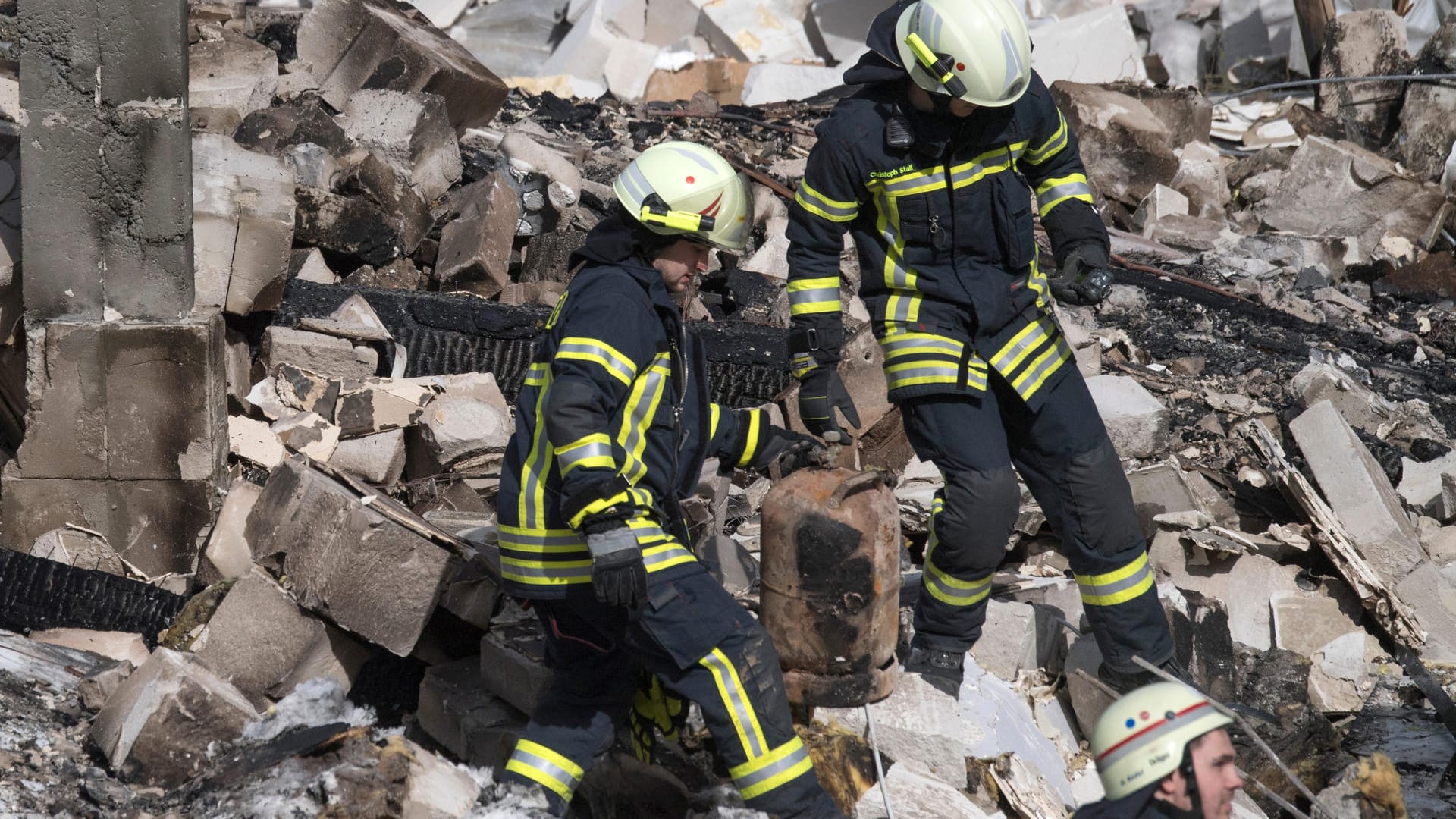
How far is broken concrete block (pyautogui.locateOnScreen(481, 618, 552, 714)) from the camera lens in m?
3.57

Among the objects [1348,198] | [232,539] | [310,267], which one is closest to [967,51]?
[232,539]

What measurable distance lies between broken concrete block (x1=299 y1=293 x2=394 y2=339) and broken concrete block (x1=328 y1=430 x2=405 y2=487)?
0.59m

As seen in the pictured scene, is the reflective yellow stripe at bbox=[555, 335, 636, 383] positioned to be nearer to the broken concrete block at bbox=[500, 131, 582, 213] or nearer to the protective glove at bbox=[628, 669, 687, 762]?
the protective glove at bbox=[628, 669, 687, 762]

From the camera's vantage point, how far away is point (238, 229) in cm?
481

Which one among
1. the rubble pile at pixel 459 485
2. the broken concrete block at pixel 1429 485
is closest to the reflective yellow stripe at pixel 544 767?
the rubble pile at pixel 459 485

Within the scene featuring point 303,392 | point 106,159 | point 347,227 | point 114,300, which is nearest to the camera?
point 106,159

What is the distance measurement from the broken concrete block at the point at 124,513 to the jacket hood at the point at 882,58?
105 inches

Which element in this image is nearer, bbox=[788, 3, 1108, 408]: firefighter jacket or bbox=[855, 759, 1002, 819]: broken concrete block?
bbox=[855, 759, 1002, 819]: broken concrete block

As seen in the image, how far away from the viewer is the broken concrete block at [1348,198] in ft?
29.0

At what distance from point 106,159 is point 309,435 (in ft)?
3.85

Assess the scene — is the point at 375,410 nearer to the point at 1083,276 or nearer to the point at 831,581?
the point at 831,581

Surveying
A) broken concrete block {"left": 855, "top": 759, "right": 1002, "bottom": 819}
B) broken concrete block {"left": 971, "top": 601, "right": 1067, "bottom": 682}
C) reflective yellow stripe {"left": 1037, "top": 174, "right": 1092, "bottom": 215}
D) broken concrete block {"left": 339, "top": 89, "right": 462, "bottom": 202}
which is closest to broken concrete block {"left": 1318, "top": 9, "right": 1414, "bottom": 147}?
broken concrete block {"left": 339, "top": 89, "right": 462, "bottom": 202}

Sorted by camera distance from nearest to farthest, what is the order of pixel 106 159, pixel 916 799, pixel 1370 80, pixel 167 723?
pixel 916 799
pixel 167 723
pixel 106 159
pixel 1370 80

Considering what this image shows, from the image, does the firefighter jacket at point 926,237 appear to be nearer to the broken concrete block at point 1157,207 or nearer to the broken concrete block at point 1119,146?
the broken concrete block at point 1157,207
